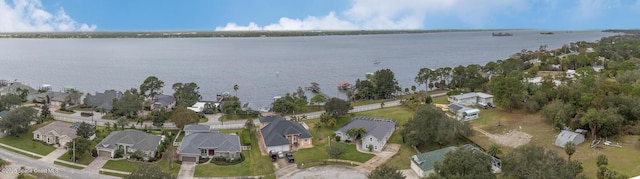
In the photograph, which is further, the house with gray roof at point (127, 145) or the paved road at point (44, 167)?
the house with gray roof at point (127, 145)

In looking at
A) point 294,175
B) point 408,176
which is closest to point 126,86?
point 294,175

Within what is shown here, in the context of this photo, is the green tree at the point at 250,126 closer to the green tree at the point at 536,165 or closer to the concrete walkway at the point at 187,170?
the concrete walkway at the point at 187,170

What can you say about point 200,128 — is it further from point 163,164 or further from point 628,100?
point 628,100

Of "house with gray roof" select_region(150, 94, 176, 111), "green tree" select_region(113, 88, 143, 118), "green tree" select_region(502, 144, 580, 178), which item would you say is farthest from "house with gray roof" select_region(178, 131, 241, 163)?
"green tree" select_region(502, 144, 580, 178)

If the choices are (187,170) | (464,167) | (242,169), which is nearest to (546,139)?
(464,167)

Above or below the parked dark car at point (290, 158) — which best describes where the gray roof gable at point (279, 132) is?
above

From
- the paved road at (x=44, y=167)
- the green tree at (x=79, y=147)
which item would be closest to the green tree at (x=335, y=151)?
the paved road at (x=44, y=167)
